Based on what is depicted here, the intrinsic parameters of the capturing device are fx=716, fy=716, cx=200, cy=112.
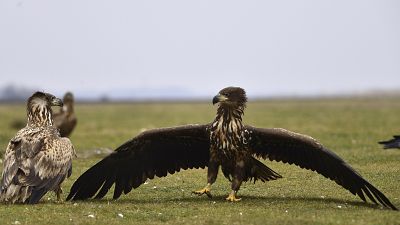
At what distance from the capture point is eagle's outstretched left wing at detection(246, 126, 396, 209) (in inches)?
580

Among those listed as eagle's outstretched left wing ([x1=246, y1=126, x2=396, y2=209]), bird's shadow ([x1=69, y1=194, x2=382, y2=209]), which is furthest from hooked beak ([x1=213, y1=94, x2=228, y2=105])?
bird's shadow ([x1=69, y1=194, x2=382, y2=209])

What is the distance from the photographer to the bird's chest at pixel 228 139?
48.9 feet

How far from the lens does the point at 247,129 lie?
15.1 m

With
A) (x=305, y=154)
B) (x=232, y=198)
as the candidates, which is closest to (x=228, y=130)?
(x=232, y=198)

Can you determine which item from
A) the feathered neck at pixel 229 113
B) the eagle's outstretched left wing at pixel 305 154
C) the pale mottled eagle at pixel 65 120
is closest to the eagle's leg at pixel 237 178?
the eagle's outstretched left wing at pixel 305 154

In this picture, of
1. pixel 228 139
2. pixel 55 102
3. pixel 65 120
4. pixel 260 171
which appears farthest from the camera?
pixel 65 120

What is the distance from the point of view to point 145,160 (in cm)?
1590

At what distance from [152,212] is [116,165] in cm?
228

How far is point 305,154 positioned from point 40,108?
575cm

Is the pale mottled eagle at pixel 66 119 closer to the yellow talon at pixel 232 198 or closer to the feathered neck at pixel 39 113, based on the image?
the feathered neck at pixel 39 113

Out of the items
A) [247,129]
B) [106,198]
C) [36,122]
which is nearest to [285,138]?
[247,129]

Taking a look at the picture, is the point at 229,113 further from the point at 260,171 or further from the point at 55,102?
the point at 55,102

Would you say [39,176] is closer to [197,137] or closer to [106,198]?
[106,198]

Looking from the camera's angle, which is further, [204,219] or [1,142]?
[1,142]
